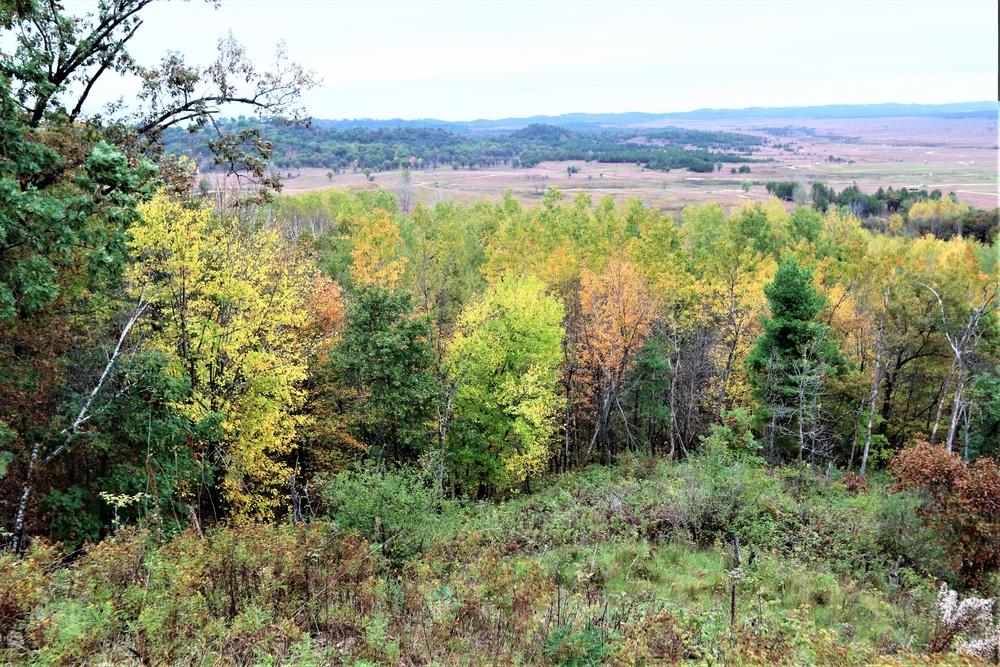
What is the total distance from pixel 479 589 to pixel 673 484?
11.0 metres

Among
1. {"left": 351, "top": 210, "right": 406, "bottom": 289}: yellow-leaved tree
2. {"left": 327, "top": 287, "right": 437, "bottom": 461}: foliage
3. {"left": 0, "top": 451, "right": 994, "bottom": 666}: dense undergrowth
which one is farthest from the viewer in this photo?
{"left": 351, "top": 210, "right": 406, "bottom": 289}: yellow-leaved tree

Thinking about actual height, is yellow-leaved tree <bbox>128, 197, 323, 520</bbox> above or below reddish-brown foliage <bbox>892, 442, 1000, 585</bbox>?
above

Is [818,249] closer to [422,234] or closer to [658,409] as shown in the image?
[658,409]

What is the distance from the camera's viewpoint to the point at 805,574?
12.2 metres

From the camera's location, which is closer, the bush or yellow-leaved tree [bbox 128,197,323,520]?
the bush

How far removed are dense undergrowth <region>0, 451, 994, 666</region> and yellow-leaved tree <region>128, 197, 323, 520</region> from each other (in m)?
6.01

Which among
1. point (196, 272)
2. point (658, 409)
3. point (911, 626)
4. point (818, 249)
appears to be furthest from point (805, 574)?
point (818, 249)

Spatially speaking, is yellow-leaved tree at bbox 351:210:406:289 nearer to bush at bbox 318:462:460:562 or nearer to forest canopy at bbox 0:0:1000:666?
forest canopy at bbox 0:0:1000:666

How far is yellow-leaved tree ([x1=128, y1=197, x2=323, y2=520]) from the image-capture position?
16844mm

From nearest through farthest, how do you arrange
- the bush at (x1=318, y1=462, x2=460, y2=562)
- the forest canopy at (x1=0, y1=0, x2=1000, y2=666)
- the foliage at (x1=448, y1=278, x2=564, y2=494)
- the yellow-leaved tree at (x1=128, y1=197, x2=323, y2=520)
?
the forest canopy at (x1=0, y1=0, x2=1000, y2=666)
the bush at (x1=318, y1=462, x2=460, y2=562)
the yellow-leaved tree at (x1=128, y1=197, x2=323, y2=520)
the foliage at (x1=448, y1=278, x2=564, y2=494)

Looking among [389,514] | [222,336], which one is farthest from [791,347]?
[222,336]

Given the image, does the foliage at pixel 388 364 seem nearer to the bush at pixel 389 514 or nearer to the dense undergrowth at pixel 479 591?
the dense undergrowth at pixel 479 591

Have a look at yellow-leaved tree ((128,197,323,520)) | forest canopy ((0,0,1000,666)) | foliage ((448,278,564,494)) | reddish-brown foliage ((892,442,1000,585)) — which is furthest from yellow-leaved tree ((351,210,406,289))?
reddish-brown foliage ((892,442,1000,585))

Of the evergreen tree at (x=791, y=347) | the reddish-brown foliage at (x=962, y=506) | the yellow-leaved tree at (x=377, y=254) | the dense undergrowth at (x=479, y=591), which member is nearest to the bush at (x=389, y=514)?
the dense undergrowth at (x=479, y=591)
